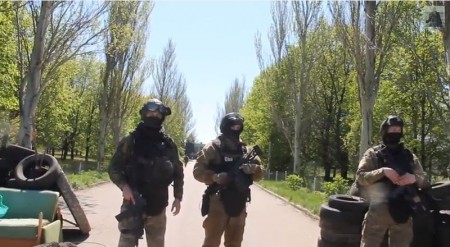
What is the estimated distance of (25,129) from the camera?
13.4 metres

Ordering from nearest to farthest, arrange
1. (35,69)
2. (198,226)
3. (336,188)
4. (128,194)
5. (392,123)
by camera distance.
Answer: (128,194), (392,123), (198,226), (35,69), (336,188)

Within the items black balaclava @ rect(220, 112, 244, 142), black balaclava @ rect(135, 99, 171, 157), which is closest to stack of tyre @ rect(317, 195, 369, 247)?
black balaclava @ rect(220, 112, 244, 142)

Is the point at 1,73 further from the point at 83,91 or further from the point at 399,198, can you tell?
the point at 83,91

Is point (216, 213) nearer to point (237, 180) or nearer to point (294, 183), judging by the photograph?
point (237, 180)

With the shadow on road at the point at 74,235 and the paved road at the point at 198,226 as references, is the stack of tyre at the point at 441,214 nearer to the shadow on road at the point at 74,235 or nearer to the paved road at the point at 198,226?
the paved road at the point at 198,226

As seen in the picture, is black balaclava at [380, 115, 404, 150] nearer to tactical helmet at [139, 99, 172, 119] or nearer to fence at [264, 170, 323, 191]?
tactical helmet at [139, 99, 172, 119]

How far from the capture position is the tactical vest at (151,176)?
168 inches

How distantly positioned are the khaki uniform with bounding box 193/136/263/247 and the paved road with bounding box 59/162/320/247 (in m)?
2.15

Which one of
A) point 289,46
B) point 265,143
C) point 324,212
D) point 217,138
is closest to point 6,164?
point 217,138

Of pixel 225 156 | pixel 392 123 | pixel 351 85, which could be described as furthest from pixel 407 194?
pixel 351 85

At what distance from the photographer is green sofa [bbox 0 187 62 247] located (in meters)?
5.22

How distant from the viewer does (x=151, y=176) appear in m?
4.26

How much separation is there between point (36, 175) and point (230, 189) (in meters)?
3.82

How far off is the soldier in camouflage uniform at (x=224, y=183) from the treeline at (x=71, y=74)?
5.78m
